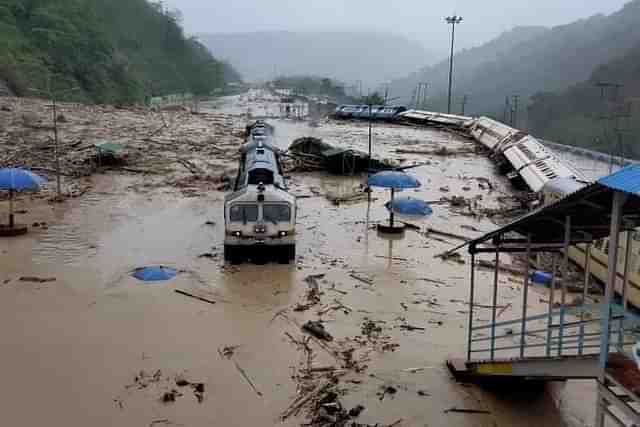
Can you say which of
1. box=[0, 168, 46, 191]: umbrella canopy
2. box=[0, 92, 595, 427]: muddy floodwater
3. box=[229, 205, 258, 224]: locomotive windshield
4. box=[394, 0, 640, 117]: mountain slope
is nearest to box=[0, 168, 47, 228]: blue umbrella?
box=[0, 168, 46, 191]: umbrella canopy

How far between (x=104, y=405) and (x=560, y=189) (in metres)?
13.0

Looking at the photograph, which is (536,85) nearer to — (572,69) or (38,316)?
(572,69)

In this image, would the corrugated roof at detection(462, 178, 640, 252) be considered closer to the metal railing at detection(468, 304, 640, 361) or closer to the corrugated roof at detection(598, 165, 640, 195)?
the corrugated roof at detection(598, 165, 640, 195)

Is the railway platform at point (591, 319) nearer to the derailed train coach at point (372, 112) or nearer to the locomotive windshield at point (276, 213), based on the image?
the locomotive windshield at point (276, 213)

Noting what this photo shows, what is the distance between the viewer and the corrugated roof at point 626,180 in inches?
231

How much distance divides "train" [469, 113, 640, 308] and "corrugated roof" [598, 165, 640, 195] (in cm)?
131

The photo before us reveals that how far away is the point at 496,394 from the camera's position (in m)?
9.95

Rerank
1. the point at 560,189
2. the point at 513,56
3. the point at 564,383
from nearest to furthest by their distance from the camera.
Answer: the point at 564,383 → the point at 560,189 → the point at 513,56

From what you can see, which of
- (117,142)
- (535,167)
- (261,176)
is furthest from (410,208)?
(117,142)

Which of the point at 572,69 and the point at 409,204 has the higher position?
the point at 572,69

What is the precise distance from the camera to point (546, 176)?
23.4 metres

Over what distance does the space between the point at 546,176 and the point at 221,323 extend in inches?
605

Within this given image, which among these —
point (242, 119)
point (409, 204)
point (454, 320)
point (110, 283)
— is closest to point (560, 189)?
point (409, 204)

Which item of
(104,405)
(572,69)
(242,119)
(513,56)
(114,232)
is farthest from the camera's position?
(513,56)
